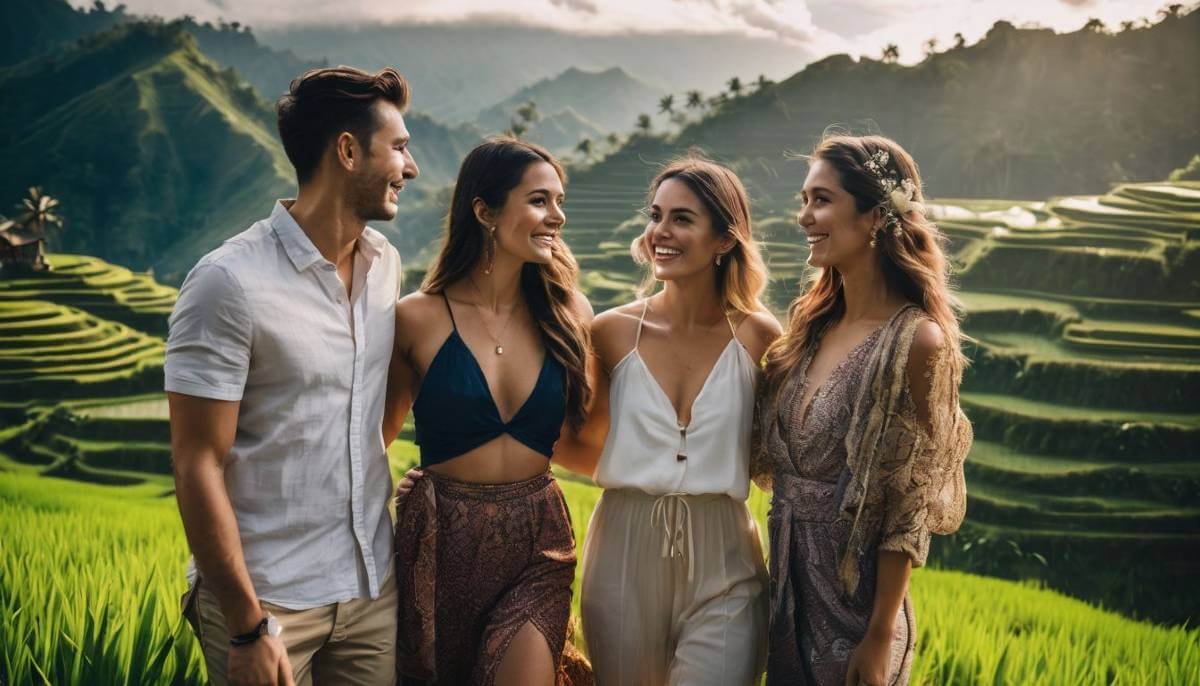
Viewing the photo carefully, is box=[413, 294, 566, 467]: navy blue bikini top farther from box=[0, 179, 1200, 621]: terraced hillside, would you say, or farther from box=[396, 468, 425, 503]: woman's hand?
box=[0, 179, 1200, 621]: terraced hillside

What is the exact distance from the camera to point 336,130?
2.16 m

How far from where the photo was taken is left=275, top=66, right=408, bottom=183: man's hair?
2150 mm

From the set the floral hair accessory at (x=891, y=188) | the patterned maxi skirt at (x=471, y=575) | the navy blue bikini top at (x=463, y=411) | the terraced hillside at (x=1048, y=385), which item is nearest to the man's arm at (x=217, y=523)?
the patterned maxi skirt at (x=471, y=575)

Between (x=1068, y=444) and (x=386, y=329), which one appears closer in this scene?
(x=386, y=329)

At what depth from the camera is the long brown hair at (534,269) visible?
2.72m

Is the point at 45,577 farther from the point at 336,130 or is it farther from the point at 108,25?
the point at 108,25

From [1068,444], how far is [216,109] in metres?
13.6

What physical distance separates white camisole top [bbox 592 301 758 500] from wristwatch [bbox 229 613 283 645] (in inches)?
41.3

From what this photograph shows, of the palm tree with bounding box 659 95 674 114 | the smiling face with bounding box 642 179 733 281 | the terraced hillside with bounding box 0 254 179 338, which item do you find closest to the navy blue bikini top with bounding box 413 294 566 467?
the smiling face with bounding box 642 179 733 281

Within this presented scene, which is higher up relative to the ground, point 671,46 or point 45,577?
point 671,46

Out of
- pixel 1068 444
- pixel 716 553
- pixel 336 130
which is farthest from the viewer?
pixel 1068 444

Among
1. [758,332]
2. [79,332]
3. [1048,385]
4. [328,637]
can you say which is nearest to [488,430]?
[328,637]

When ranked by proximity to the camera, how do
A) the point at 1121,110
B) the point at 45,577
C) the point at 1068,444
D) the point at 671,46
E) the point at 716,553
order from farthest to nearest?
the point at 671,46
the point at 1121,110
the point at 1068,444
the point at 45,577
the point at 716,553

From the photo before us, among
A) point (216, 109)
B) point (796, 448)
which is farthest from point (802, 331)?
point (216, 109)
